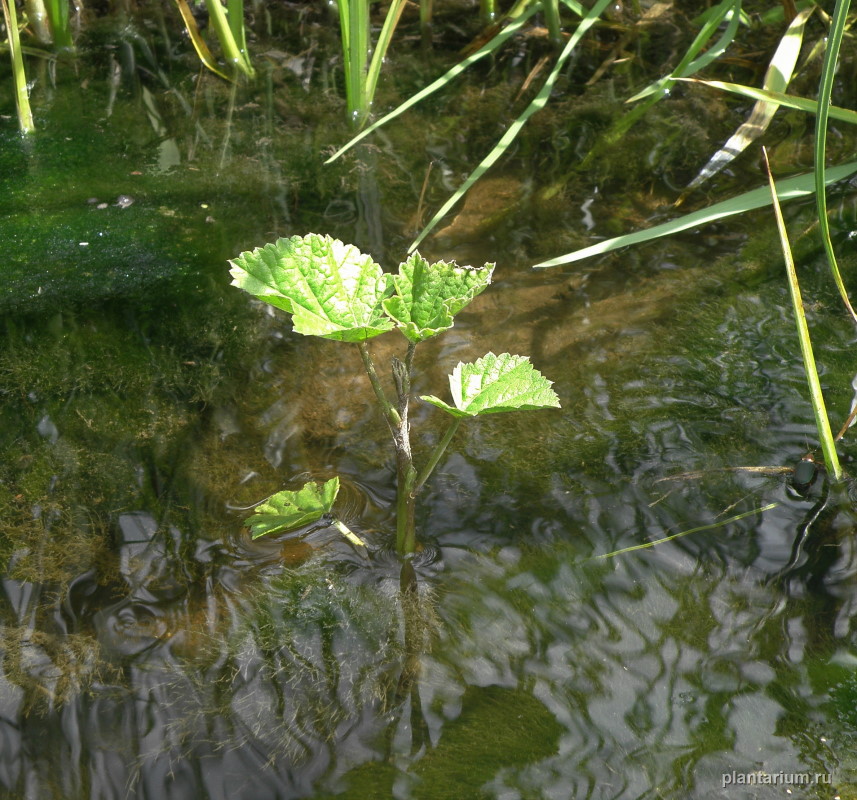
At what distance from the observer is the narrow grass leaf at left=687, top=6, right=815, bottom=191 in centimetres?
185

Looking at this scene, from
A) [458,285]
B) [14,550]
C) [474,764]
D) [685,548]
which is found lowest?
[474,764]

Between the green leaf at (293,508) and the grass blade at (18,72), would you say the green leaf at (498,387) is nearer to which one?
the green leaf at (293,508)

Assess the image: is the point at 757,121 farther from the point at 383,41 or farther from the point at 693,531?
the point at 693,531

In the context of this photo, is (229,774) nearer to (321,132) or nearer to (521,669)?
(521,669)

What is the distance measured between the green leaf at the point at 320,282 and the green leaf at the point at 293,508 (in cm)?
23

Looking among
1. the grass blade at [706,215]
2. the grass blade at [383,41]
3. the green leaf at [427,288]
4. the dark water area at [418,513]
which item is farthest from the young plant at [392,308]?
the grass blade at [383,41]

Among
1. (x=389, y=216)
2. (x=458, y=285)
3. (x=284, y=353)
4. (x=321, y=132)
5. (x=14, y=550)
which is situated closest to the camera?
(x=458, y=285)

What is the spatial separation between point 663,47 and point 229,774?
238 centimetres

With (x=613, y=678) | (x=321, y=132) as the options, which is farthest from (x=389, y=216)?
(x=613, y=678)

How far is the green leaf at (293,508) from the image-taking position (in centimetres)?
115

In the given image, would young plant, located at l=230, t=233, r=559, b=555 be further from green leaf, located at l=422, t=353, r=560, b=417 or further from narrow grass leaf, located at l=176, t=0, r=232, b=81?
narrow grass leaf, located at l=176, t=0, r=232, b=81

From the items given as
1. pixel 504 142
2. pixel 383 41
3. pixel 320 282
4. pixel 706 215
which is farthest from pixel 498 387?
pixel 383 41

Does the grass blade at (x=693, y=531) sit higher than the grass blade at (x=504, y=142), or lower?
lower

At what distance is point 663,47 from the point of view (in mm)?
2498
